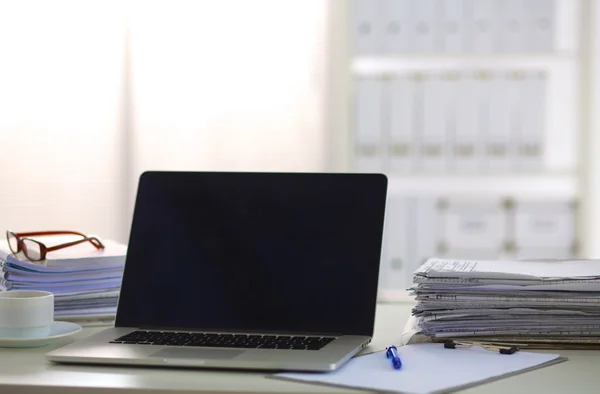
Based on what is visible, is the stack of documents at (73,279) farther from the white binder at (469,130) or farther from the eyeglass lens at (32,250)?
the white binder at (469,130)

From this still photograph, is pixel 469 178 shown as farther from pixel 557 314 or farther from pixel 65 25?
pixel 557 314

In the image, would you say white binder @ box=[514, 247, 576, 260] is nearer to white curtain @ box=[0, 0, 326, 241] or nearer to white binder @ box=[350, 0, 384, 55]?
white curtain @ box=[0, 0, 326, 241]

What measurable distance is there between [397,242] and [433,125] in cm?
44

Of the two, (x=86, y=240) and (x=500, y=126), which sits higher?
(x=500, y=126)

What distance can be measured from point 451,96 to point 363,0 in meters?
0.47

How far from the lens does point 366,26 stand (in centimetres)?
303

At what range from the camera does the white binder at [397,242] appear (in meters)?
3.04

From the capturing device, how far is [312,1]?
10.0ft

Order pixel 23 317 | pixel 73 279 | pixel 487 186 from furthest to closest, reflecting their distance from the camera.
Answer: pixel 487 186 → pixel 73 279 → pixel 23 317

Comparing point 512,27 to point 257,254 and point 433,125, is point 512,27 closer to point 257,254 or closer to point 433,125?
point 433,125

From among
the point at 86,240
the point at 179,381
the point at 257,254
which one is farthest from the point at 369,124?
the point at 179,381

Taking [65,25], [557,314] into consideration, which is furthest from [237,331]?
[65,25]

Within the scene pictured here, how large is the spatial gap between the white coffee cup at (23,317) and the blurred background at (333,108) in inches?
78.7

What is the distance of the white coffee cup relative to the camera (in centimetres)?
111
